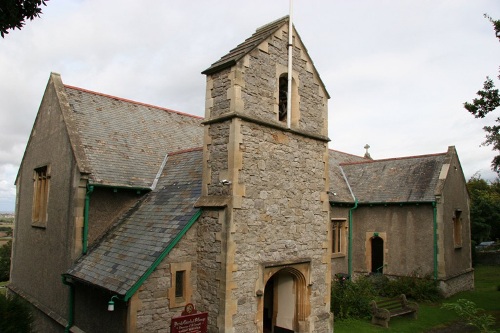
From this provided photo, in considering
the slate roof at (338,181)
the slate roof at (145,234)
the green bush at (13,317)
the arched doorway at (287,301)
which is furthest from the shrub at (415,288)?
the green bush at (13,317)

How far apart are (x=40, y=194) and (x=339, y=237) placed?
45.6 feet

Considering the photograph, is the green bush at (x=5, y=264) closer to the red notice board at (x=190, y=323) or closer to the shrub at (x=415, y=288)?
the shrub at (x=415, y=288)

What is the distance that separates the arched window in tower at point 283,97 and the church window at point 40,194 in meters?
8.60

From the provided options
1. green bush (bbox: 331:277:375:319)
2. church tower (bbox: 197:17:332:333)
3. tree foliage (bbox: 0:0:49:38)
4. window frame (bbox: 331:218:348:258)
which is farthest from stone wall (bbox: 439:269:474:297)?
tree foliage (bbox: 0:0:49:38)

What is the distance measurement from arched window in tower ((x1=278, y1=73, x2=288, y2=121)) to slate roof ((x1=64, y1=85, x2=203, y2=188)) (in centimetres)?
498

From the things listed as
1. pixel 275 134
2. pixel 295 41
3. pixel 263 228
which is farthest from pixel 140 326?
pixel 295 41

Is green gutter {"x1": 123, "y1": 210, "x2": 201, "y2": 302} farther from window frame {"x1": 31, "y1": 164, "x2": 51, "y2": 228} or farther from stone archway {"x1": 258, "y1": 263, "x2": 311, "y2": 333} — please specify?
window frame {"x1": 31, "y1": 164, "x2": 51, "y2": 228}

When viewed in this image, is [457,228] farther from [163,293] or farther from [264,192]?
[163,293]

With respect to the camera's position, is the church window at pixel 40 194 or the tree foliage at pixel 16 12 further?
the church window at pixel 40 194

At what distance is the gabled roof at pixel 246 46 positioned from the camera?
9883 millimetres

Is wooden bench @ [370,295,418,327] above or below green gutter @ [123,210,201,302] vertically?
below

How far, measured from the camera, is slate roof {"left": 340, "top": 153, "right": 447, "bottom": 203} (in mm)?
19594

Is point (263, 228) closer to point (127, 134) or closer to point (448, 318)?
point (127, 134)

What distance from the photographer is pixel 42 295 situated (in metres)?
13.2
